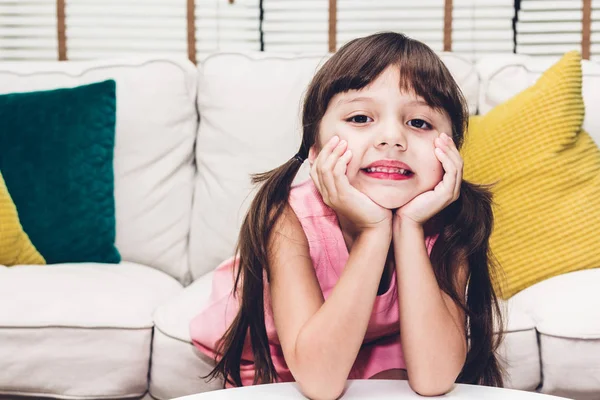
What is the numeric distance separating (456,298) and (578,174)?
0.66 meters

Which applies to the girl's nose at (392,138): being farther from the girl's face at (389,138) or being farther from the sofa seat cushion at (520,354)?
the sofa seat cushion at (520,354)

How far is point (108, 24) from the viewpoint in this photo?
2285 millimetres

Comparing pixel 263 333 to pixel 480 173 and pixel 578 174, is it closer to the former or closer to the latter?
pixel 480 173

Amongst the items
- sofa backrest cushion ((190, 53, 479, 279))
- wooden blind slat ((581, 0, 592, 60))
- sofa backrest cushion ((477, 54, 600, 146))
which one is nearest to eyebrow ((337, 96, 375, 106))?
sofa backrest cushion ((190, 53, 479, 279))

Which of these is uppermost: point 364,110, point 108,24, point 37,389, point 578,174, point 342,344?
point 108,24

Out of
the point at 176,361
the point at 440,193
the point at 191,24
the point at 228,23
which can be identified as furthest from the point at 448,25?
the point at 176,361

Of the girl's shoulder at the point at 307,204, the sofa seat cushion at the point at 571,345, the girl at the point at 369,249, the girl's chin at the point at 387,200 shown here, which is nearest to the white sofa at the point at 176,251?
the sofa seat cushion at the point at 571,345

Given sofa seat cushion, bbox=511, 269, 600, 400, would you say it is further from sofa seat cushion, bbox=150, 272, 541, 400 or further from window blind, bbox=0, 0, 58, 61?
window blind, bbox=0, 0, 58, 61

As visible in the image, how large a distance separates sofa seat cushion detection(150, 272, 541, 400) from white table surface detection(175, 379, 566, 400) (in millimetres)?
447

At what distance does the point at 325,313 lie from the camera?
2.80 feet

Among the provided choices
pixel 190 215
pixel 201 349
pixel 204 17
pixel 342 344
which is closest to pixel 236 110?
pixel 190 215

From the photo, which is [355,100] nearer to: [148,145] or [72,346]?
[72,346]

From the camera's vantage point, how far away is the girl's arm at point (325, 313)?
2.64 feet

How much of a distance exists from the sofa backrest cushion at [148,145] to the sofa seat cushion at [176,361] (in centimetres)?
51
